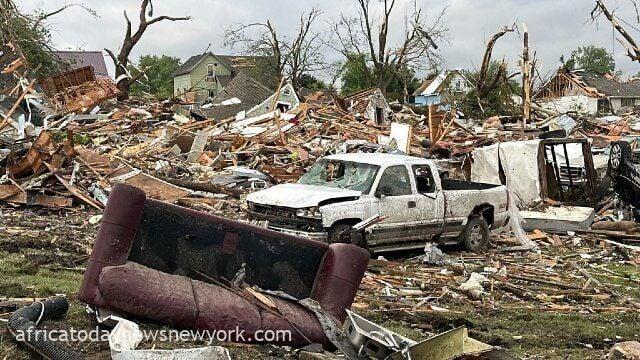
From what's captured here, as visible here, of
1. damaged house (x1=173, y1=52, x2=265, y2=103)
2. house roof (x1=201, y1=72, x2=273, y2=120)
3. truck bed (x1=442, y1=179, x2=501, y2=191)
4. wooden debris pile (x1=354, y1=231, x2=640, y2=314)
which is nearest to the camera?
wooden debris pile (x1=354, y1=231, x2=640, y2=314)

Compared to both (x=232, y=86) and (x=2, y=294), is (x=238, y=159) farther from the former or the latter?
(x=232, y=86)

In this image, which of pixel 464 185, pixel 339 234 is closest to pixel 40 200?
pixel 339 234

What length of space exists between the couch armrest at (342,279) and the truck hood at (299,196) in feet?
13.6

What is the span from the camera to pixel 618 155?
54.1 feet

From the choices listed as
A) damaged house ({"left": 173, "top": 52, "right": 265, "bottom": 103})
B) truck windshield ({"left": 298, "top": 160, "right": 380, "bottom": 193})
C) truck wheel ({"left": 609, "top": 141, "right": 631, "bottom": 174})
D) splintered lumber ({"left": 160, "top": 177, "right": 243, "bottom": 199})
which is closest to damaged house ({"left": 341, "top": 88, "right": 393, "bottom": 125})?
splintered lumber ({"left": 160, "top": 177, "right": 243, "bottom": 199})

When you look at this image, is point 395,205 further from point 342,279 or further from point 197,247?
point 197,247

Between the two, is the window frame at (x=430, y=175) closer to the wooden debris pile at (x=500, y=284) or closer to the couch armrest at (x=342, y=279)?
the wooden debris pile at (x=500, y=284)

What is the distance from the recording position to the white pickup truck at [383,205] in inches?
433

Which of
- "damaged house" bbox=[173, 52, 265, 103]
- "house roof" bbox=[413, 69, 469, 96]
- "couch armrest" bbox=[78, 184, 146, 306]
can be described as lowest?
"couch armrest" bbox=[78, 184, 146, 306]

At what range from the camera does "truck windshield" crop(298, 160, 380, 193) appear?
12.1 meters

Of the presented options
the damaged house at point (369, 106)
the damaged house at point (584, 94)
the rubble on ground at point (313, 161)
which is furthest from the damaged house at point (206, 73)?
the rubble on ground at point (313, 161)

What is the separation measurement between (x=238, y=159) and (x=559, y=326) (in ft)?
49.8

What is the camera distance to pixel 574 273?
1205 centimetres

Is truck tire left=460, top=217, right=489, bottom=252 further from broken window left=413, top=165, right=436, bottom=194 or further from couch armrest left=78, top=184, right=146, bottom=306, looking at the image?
couch armrest left=78, top=184, right=146, bottom=306
